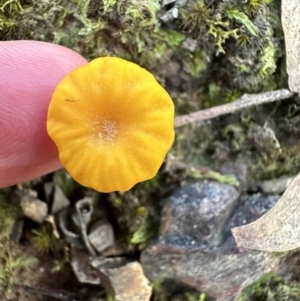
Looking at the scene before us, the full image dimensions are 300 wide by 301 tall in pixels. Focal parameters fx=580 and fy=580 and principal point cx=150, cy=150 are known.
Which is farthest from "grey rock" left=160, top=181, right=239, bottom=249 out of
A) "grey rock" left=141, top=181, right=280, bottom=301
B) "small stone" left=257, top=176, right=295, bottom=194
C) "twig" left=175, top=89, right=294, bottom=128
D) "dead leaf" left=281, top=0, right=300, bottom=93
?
"dead leaf" left=281, top=0, right=300, bottom=93

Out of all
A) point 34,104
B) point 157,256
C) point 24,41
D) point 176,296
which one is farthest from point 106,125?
point 176,296

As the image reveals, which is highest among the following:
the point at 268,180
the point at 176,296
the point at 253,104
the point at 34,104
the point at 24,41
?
the point at 24,41

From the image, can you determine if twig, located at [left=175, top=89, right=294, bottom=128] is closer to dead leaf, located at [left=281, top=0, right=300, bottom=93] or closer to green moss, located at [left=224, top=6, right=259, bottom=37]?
dead leaf, located at [left=281, top=0, right=300, bottom=93]

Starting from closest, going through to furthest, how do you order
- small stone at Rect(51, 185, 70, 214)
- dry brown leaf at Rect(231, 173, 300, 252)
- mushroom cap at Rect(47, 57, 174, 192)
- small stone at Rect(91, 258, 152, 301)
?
mushroom cap at Rect(47, 57, 174, 192)
dry brown leaf at Rect(231, 173, 300, 252)
small stone at Rect(91, 258, 152, 301)
small stone at Rect(51, 185, 70, 214)

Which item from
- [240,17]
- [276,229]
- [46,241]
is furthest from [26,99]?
[276,229]

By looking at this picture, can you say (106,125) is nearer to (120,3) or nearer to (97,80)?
(97,80)
